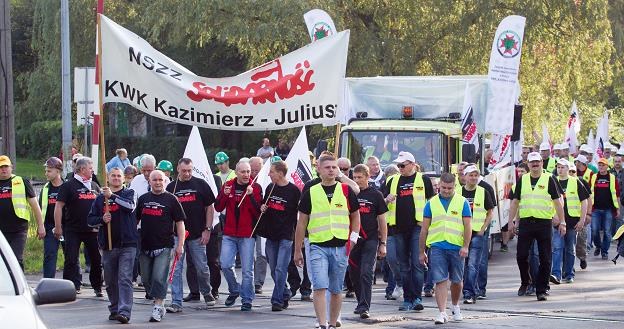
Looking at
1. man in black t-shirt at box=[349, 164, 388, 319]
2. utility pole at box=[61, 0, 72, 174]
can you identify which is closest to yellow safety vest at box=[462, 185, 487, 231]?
man in black t-shirt at box=[349, 164, 388, 319]

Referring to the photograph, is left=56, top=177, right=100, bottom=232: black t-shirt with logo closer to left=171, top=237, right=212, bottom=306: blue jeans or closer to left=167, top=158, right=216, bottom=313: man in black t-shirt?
left=167, top=158, right=216, bottom=313: man in black t-shirt

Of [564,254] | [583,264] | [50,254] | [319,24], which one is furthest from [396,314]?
[319,24]

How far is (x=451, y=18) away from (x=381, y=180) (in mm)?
15359

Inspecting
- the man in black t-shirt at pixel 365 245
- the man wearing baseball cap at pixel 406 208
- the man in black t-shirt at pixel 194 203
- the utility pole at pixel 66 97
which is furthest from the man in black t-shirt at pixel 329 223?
the utility pole at pixel 66 97

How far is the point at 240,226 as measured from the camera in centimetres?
1450

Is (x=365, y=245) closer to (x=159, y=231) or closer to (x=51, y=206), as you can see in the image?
(x=159, y=231)

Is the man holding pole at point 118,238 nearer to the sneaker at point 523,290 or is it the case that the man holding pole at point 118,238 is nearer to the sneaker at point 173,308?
the sneaker at point 173,308

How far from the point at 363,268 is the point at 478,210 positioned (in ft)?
7.08

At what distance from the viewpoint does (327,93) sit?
48.0 feet

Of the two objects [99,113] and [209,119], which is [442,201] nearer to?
[209,119]

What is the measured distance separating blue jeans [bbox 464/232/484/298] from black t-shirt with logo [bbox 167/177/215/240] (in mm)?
3200

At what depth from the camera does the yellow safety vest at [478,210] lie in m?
15.1

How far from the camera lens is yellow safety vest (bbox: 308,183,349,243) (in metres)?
12.3

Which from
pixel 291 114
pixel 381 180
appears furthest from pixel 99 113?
pixel 381 180
